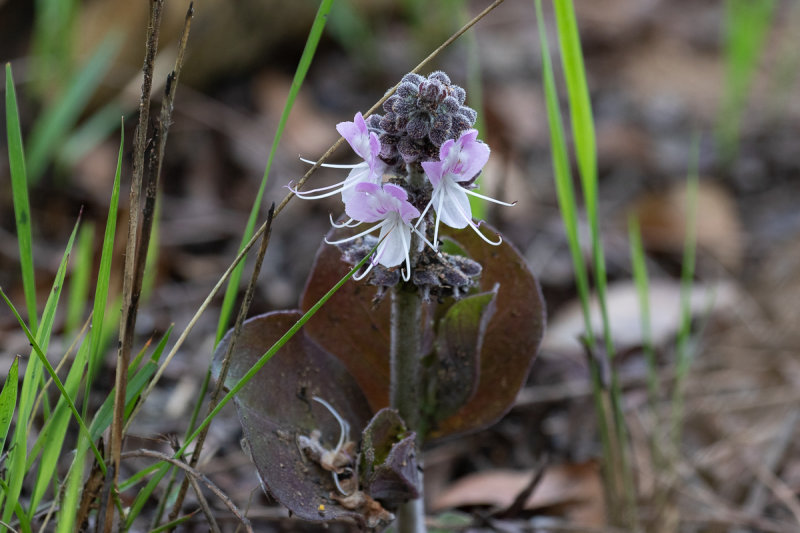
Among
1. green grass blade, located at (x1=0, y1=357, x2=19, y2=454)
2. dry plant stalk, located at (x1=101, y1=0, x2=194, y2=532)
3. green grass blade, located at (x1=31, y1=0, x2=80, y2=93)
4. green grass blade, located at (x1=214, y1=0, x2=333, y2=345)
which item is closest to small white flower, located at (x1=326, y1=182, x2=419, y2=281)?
green grass blade, located at (x1=214, y1=0, x2=333, y2=345)

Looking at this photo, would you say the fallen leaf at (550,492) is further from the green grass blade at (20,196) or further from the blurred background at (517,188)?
the green grass blade at (20,196)

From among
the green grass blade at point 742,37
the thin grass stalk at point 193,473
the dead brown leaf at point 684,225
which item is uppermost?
the green grass blade at point 742,37

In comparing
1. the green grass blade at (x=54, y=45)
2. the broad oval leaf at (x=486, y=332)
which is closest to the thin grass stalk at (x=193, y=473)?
the broad oval leaf at (x=486, y=332)

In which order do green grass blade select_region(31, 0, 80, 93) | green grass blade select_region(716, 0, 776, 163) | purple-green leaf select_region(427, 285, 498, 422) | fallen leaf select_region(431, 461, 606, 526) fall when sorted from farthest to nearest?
green grass blade select_region(716, 0, 776, 163), green grass blade select_region(31, 0, 80, 93), fallen leaf select_region(431, 461, 606, 526), purple-green leaf select_region(427, 285, 498, 422)

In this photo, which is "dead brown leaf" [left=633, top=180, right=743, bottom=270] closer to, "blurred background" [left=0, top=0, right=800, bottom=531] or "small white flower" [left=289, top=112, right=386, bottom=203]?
"blurred background" [left=0, top=0, right=800, bottom=531]

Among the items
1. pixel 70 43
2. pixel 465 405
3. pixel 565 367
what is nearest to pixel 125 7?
pixel 70 43

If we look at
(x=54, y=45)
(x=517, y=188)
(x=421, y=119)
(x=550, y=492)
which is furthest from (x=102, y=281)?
(x=517, y=188)
